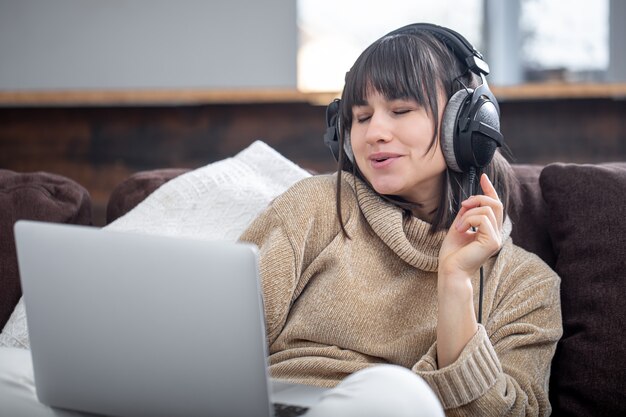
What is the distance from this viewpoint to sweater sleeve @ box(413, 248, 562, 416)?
124 cm

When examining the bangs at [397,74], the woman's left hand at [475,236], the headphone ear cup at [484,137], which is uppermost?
the bangs at [397,74]

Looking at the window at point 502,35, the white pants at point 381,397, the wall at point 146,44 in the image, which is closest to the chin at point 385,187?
the white pants at point 381,397

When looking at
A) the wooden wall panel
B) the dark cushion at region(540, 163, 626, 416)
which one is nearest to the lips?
the dark cushion at region(540, 163, 626, 416)

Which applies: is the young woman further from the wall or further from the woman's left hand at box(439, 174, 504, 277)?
the wall

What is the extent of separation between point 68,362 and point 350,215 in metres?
0.57

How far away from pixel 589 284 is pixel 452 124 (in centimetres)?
39

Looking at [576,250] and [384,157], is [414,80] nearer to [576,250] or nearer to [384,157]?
[384,157]

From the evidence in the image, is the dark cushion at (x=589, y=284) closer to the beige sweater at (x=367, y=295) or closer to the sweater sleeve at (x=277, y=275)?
the beige sweater at (x=367, y=295)

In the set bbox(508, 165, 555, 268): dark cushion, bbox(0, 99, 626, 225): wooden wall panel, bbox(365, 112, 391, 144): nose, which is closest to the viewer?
bbox(365, 112, 391, 144): nose

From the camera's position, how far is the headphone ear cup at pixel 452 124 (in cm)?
133

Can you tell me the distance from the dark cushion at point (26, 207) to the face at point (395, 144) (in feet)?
2.26

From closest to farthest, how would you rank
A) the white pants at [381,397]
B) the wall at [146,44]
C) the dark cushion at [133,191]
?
the white pants at [381,397], the dark cushion at [133,191], the wall at [146,44]

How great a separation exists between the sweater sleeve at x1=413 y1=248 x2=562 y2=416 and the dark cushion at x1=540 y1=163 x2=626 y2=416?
6cm

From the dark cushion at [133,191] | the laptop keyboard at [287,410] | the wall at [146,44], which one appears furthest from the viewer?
the wall at [146,44]
